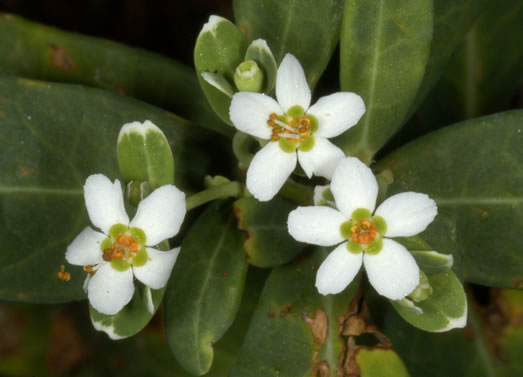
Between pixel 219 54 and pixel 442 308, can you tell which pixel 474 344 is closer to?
pixel 442 308

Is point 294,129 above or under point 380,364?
above

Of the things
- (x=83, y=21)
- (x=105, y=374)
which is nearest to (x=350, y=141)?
(x=105, y=374)

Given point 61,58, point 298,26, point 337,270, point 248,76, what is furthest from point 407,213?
point 61,58

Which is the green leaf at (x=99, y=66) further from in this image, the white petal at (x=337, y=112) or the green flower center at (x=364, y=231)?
the green flower center at (x=364, y=231)

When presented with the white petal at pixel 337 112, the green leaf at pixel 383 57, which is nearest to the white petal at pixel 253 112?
the white petal at pixel 337 112

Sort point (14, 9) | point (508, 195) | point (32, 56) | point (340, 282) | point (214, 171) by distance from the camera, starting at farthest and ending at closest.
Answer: point (14, 9) → point (32, 56) → point (214, 171) → point (508, 195) → point (340, 282)

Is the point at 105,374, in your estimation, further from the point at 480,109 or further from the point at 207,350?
the point at 480,109

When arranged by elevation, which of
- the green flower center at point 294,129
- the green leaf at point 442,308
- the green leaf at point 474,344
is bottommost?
the green leaf at point 474,344
